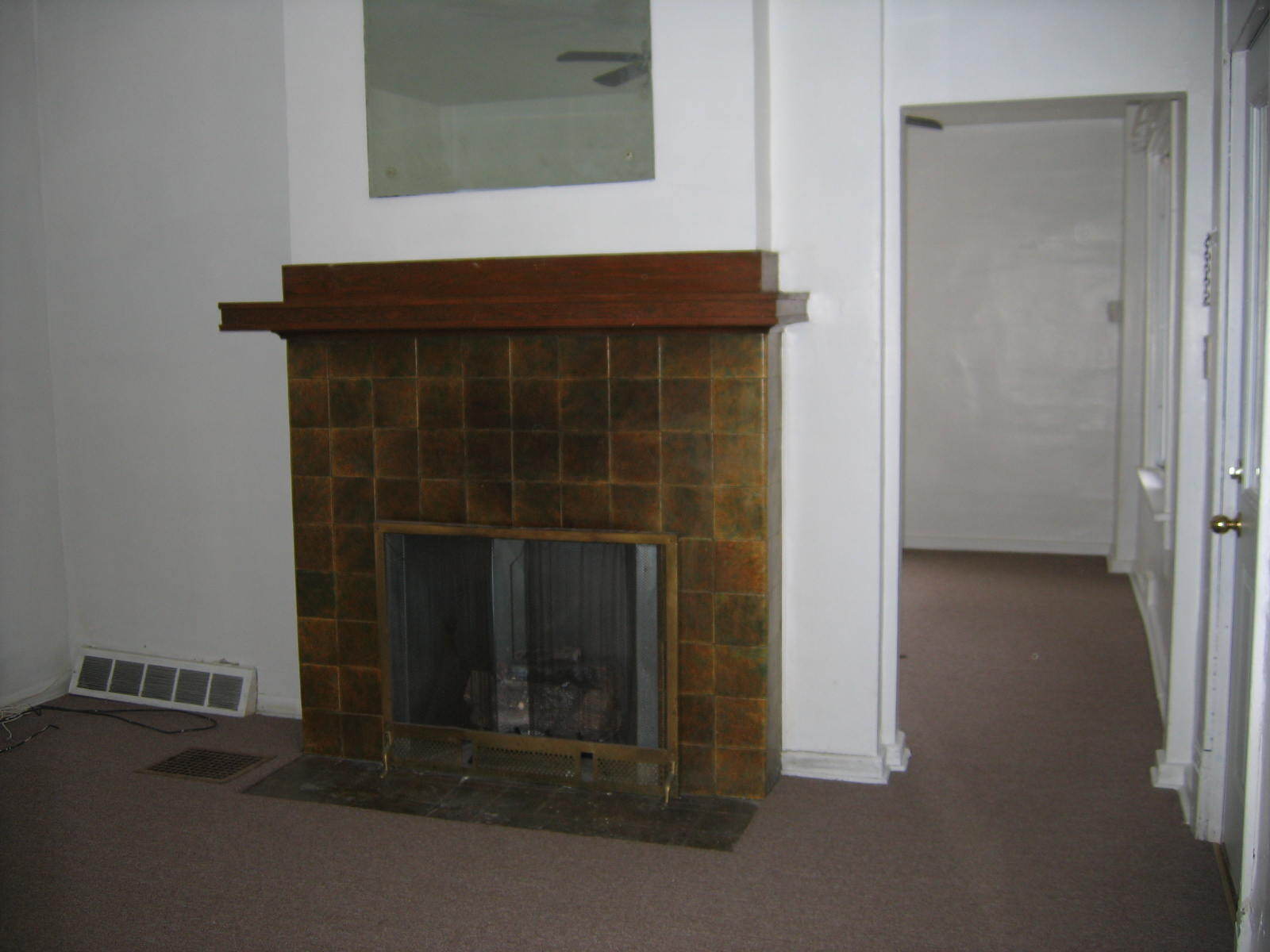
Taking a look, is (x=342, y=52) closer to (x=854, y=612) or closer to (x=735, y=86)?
(x=735, y=86)

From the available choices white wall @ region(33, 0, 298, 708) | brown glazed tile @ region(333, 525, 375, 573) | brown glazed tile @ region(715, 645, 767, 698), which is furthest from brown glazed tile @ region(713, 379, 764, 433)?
white wall @ region(33, 0, 298, 708)

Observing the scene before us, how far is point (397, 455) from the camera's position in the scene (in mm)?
3273

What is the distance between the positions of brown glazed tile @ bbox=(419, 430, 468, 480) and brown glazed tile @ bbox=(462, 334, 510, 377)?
0.59ft

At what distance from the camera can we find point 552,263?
3021 millimetres

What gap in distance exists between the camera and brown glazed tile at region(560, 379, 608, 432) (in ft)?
10.1

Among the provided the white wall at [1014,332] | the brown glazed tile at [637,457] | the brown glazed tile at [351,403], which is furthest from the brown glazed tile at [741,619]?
the white wall at [1014,332]

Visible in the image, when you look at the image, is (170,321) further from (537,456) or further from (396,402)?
(537,456)

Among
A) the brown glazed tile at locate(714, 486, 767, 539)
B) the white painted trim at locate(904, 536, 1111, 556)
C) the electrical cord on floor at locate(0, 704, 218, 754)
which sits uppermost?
the brown glazed tile at locate(714, 486, 767, 539)

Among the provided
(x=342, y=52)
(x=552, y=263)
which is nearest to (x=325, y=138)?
(x=342, y=52)

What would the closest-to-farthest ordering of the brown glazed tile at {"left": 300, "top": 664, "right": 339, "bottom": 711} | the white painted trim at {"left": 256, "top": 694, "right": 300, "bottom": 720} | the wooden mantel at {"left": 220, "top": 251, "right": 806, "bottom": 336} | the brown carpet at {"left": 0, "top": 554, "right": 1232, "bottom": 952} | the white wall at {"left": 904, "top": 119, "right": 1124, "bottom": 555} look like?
the brown carpet at {"left": 0, "top": 554, "right": 1232, "bottom": 952}
the wooden mantel at {"left": 220, "top": 251, "right": 806, "bottom": 336}
the brown glazed tile at {"left": 300, "top": 664, "right": 339, "bottom": 711}
the white painted trim at {"left": 256, "top": 694, "right": 300, "bottom": 720}
the white wall at {"left": 904, "top": 119, "right": 1124, "bottom": 555}

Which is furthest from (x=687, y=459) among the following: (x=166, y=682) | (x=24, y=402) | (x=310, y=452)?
(x=24, y=402)

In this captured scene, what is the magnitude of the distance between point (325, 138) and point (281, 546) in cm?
129

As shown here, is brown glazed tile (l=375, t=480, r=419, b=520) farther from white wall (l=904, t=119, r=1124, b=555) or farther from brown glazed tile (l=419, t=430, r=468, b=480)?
white wall (l=904, t=119, r=1124, b=555)

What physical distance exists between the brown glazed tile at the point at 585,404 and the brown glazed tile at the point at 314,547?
79 centimetres
